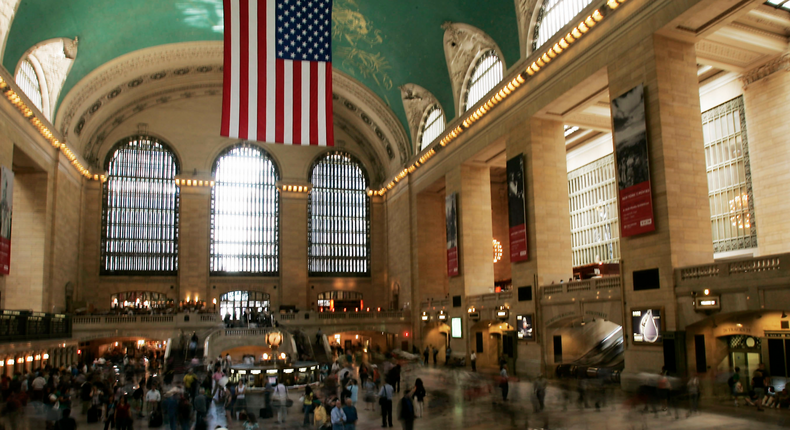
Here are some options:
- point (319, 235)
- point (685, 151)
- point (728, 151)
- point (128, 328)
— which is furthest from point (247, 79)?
point (319, 235)

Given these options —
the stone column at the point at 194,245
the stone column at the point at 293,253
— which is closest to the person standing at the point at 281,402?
the stone column at the point at 194,245

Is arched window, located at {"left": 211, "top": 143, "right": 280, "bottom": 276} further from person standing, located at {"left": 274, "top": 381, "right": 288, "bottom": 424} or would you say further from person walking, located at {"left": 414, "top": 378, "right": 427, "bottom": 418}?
person walking, located at {"left": 414, "top": 378, "right": 427, "bottom": 418}

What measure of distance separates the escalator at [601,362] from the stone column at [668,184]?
2.75 metres

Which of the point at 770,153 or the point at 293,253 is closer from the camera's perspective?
the point at 770,153

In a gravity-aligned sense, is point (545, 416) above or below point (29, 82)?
below

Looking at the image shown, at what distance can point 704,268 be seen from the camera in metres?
15.5

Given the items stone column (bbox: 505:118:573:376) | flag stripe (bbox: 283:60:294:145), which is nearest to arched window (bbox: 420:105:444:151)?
stone column (bbox: 505:118:573:376)

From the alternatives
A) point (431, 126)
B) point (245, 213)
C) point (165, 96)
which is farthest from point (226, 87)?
point (245, 213)

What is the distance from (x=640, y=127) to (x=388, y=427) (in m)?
11.0

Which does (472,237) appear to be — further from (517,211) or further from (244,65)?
(244,65)

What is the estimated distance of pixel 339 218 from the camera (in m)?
43.8

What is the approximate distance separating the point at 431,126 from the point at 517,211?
11710mm

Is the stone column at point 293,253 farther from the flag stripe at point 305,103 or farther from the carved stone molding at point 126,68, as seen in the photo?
the flag stripe at point 305,103

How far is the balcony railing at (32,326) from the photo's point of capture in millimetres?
21281
